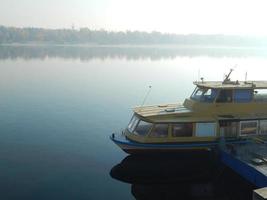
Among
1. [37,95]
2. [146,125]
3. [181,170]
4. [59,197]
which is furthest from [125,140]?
[37,95]

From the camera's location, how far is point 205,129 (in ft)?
79.3

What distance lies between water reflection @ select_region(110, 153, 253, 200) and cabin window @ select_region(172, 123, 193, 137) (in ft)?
4.26

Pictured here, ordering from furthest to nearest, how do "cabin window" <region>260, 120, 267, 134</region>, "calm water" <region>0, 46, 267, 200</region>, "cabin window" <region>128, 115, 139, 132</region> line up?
"cabin window" <region>260, 120, 267, 134</region>, "cabin window" <region>128, 115, 139, 132</region>, "calm water" <region>0, 46, 267, 200</region>

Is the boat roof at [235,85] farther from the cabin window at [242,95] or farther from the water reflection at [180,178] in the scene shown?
the water reflection at [180,178]

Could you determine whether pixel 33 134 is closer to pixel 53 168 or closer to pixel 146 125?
pixel 53 168

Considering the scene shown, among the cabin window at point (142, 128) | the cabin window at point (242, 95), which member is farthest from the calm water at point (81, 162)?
the cabin window at point (242, 95)

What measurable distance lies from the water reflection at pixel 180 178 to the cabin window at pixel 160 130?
4.44ft

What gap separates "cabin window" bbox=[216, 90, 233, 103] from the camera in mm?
25047

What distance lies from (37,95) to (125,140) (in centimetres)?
3022

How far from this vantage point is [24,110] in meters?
41.5

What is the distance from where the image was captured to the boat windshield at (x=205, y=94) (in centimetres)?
2525

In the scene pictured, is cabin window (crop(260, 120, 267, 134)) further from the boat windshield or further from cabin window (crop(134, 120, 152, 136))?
cabin window (crop(134, 120, 152, 136))

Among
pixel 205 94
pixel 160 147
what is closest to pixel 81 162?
pixel 160 147

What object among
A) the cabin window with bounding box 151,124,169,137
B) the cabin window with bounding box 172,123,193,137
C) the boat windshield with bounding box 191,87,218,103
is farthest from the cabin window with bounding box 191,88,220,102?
the cabin window with bounding box 151,124,169,137
